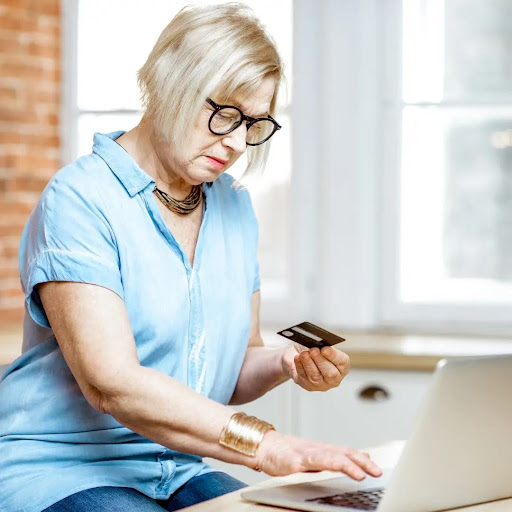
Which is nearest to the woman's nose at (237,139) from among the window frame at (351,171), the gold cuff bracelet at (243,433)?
the gold cuff bracelet at (243,433)

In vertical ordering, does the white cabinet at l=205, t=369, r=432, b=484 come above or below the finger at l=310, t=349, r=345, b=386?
below

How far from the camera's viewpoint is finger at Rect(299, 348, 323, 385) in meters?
1.70

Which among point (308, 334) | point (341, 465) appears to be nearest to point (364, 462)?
point (341, 465)

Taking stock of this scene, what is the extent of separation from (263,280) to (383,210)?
0.50 metres

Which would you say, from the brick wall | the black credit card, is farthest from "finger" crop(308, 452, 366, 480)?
the brick wall

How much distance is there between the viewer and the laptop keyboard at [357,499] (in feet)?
4.30

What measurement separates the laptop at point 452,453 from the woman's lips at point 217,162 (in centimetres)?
62

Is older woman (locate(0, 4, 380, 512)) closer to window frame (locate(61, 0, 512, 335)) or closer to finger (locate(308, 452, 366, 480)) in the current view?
Answer: finger (locate(308, 452, 366, 480))

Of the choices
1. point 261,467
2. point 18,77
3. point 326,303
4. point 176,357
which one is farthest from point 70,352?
point 18,77

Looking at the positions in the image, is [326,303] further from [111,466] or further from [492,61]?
[111,466]

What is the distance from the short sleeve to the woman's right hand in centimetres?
40

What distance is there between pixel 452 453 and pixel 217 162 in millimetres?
745

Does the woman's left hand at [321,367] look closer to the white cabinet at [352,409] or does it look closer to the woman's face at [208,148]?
the woman's face at [208,148]

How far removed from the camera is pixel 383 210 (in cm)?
327
